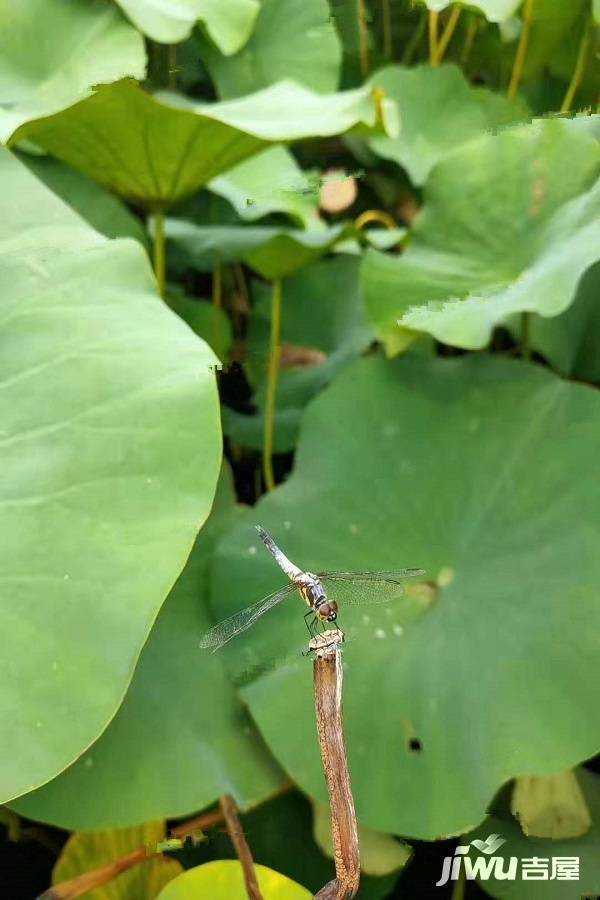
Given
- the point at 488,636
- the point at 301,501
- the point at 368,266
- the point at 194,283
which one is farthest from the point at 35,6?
the point at 488,636

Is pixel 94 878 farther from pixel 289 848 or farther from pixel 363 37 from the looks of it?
pixel 363 37

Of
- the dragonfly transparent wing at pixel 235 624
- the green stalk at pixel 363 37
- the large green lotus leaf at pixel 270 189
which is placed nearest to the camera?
the dragonfly transparent wing at pixel 235 624

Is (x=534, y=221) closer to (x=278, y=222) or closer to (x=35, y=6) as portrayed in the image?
(x=278, y=222)

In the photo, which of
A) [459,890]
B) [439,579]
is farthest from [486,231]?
[459,890]

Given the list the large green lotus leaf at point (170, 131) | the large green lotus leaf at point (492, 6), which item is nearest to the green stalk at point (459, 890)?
the large green lotus leaf at point (170, 131)

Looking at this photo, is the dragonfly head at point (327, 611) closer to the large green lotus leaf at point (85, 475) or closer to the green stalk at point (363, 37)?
the large green lotus leaf at point (85, 475)

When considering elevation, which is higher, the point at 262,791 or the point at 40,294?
the point at 40,294
